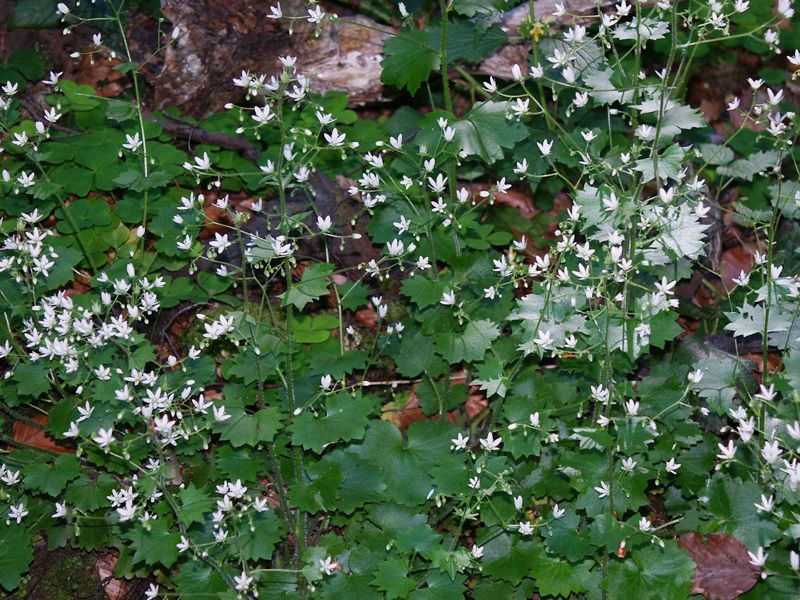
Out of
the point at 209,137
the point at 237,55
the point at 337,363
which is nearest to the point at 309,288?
the point at 337,363

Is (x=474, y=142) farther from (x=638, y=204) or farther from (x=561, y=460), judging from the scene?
(x=561, y=460)

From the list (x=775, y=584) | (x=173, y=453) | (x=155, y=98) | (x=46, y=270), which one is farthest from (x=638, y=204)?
(x=155, y=98)

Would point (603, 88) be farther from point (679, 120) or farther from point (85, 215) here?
point (85, 215)

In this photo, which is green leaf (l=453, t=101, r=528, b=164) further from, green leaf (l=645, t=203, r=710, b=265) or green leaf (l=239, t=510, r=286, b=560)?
green leaf (l=239, t=510, r=286, b=560)

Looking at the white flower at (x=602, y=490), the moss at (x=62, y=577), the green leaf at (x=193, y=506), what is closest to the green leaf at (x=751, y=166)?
the white flower at (x=602, y=490)

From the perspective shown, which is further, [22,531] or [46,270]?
[46,270]

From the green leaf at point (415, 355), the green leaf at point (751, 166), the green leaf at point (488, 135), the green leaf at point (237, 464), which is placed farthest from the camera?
the green leaf at point (751, 166)

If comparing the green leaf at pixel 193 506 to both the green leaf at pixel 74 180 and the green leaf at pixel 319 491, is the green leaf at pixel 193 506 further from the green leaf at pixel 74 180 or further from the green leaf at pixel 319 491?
the green leaf at pixel 74 180
